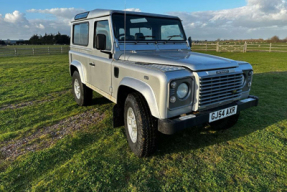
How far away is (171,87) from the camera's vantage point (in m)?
2.50

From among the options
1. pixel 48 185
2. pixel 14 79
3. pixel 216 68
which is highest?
pixel 216 68

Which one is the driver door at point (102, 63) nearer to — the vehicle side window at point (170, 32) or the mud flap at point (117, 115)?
the mud flap at point (117, 115)

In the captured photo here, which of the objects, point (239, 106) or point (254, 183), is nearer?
point (254, 183)

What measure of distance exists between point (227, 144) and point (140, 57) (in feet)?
6.63

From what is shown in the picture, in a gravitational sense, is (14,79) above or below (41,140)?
above

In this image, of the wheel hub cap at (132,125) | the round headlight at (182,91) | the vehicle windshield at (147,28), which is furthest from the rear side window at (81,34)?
the round headlight at (182,91)

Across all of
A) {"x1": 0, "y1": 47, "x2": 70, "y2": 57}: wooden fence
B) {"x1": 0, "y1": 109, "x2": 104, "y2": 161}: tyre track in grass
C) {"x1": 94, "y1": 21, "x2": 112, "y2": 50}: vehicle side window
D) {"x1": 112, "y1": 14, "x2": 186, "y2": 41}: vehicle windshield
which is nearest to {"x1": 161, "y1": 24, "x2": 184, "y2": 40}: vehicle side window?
{"x1": 112, "y1": 14, "x2": 186, "y2": 41}: vehicle windshield

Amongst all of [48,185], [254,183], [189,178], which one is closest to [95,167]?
[48,185]

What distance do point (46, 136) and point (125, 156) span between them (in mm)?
1678

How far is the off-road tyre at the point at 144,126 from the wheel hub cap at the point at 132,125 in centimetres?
19

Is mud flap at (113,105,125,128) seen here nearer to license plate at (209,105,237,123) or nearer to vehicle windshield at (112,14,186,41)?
vehicle windshield at (112,14,186,41)

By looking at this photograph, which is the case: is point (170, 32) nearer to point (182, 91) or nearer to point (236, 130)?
point (182, 91)

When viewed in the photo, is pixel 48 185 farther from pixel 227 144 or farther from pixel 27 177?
pixel 227 144

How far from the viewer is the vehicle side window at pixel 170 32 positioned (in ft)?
14.0
